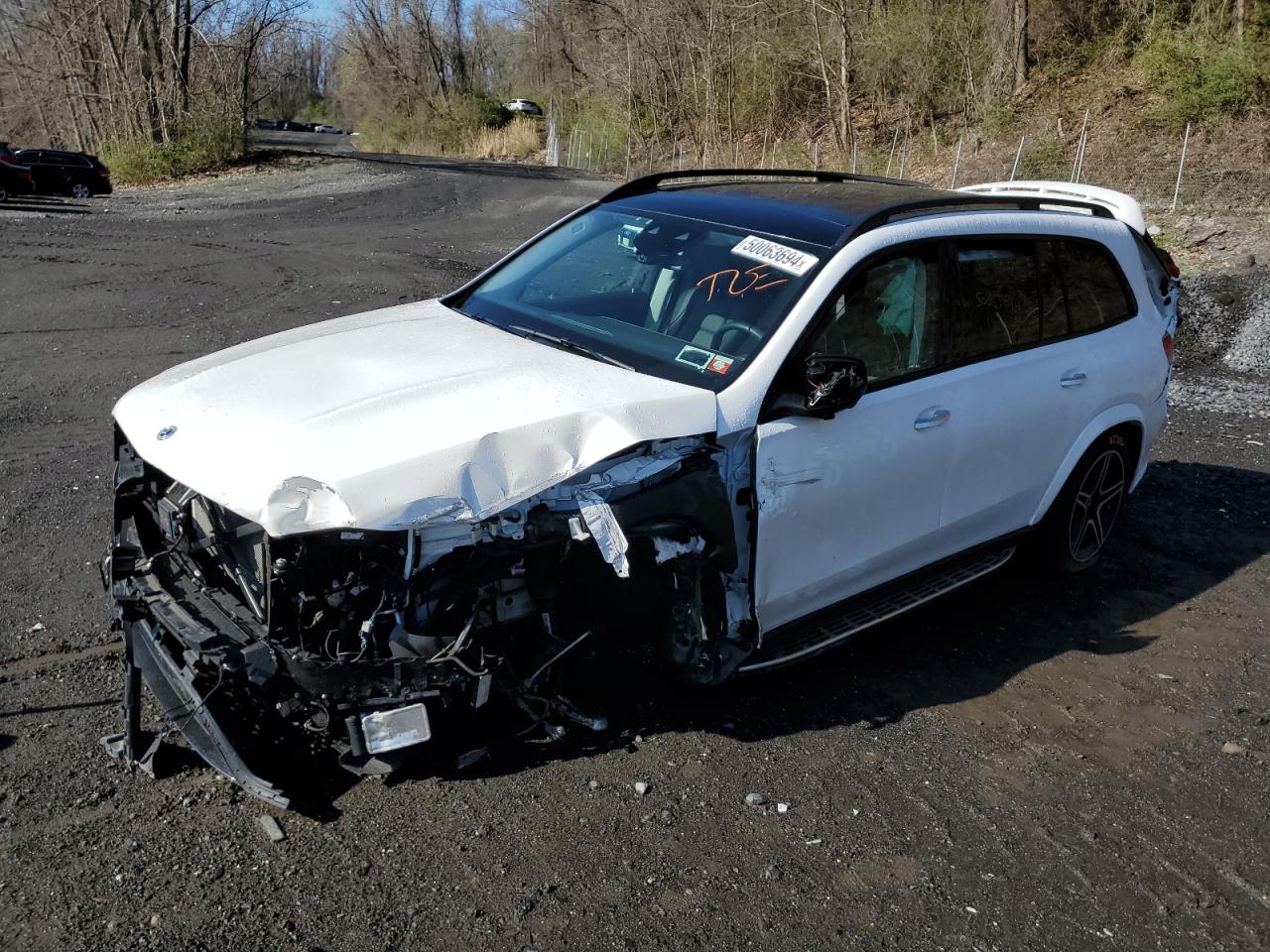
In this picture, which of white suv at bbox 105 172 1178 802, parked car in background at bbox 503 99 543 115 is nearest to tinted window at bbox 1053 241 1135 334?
white suv at bbox 105 172 1178 802

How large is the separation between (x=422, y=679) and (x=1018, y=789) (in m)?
2.24

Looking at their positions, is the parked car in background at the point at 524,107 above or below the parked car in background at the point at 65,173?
above

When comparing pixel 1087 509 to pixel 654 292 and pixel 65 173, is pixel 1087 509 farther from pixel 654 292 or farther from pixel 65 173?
pixel 65 173

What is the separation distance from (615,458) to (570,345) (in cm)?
86

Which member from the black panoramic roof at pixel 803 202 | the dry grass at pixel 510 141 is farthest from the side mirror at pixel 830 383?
the dry grass at pixel 510 141

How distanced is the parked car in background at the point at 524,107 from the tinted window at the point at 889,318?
52.5 m

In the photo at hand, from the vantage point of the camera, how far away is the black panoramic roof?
4453 mm

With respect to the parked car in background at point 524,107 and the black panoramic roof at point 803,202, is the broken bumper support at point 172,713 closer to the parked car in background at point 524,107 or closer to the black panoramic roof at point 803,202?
the black panoramic roof at point 803,202

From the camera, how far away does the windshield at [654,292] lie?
13.5ft

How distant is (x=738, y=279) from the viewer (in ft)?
14.3

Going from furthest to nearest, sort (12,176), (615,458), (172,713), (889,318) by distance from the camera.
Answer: (12,176)
(889,318)
(615,458)
(172,713)

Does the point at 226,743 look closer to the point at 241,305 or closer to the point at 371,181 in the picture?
the point at 241,305

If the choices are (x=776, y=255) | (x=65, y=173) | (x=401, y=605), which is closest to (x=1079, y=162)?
(x=776, y=255)

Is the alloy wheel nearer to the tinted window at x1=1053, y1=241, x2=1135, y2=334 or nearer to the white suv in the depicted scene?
the white suv
